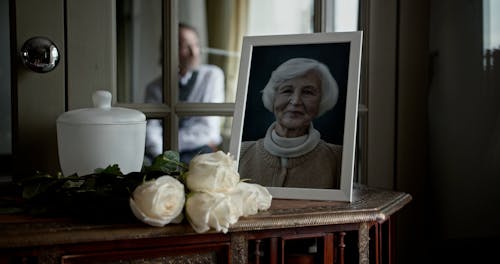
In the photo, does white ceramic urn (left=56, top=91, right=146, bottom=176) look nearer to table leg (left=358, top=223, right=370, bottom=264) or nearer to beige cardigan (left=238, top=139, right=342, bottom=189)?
beige cardigan (left=238, top=139, right=342, bottom=189)

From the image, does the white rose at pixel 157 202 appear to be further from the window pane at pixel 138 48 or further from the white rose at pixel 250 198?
the window pane at pixel 138 48

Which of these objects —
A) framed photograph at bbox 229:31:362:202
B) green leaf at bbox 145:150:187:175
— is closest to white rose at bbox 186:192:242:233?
green leaf at bbox 145:150:187:175

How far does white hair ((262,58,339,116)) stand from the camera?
1.19m

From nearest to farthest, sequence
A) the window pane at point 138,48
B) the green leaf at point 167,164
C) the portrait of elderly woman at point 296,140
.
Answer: the green leaf at point 167,164 → the portrait of elderly woman at point 296,140 → the window pane at point 138,48

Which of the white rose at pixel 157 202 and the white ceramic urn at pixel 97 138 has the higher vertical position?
the white ceramic urn at pixel 97 138

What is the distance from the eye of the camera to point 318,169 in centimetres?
117

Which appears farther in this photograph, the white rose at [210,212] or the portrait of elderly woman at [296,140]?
the portrait of elderly woman at [296,140]

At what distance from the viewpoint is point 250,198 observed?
0.98m

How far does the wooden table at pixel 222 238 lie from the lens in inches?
34.6

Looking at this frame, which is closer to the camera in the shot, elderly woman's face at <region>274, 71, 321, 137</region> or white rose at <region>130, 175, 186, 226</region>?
white rose at <region>130, 175, 186, 226</region>

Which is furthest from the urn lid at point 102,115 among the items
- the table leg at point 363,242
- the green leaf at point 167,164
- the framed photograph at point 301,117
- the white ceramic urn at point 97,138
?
the table leg at point 363,242

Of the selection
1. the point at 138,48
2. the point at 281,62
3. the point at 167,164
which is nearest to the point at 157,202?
the point at 167,164

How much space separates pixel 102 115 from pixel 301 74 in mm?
406

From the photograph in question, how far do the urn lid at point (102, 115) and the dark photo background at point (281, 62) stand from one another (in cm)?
23
